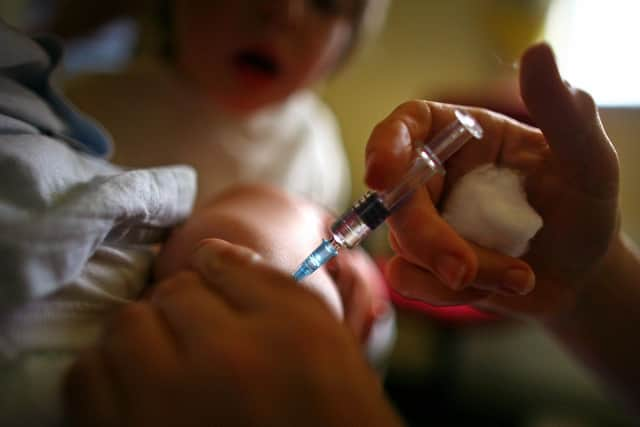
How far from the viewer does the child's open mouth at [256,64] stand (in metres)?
0.78

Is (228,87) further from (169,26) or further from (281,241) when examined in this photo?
(281,241)

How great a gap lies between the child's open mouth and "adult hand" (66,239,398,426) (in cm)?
60

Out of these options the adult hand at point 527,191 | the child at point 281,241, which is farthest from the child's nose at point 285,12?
the adult hand at point 527,191

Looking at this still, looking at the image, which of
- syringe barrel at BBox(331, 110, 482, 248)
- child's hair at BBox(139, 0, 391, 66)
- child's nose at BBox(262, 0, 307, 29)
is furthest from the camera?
child's hair at BBox(139, 0, 391, 66)

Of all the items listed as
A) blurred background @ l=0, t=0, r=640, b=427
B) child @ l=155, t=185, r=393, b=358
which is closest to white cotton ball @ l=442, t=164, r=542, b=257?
child @ l=155, t=185, r=393, b=358

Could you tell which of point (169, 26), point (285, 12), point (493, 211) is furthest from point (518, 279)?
point (169, 26)

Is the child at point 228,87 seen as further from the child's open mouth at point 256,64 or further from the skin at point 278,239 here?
the skin at point 278,239

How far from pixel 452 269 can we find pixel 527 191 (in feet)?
0.36

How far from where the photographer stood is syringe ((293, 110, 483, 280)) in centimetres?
33

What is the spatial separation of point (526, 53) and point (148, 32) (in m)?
0.87

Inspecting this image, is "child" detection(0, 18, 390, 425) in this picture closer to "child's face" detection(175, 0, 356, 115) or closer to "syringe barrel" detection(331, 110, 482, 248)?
"syringe barrel" detection(331, 110, 482, 248)

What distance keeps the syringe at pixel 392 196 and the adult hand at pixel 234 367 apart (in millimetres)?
85

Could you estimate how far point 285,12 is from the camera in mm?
732

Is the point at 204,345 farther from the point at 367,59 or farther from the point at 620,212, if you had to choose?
the point at 367,59
